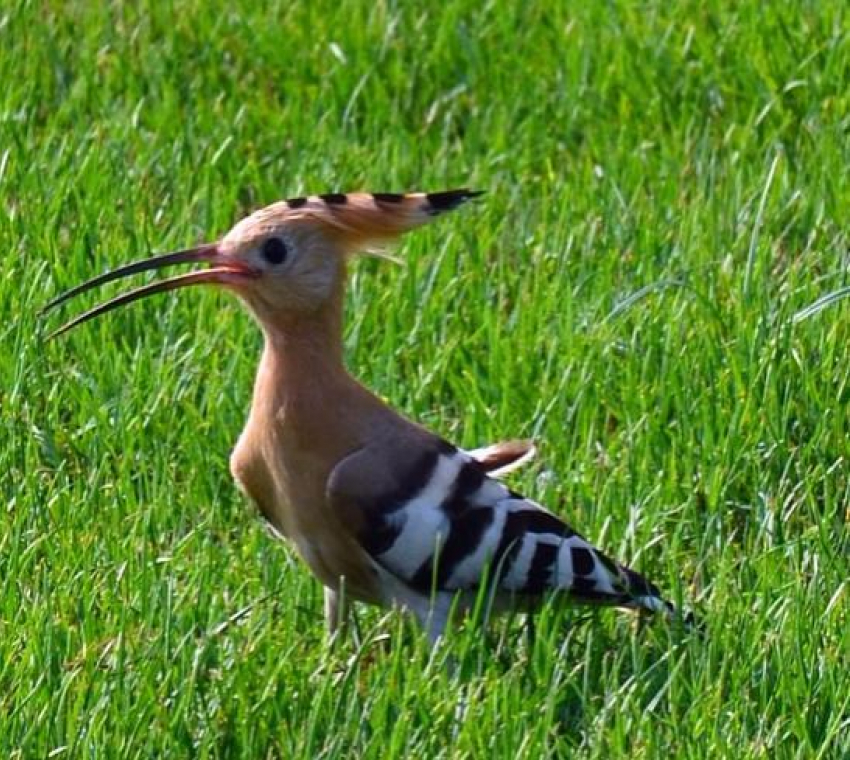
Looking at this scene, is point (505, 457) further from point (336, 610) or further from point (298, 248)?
point (298, 248)

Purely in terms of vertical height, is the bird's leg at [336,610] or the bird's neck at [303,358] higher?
the bird's neck at [303,358]

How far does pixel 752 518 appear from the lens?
459cm

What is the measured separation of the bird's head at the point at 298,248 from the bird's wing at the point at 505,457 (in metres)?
0.41

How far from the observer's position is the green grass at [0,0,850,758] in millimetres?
3854

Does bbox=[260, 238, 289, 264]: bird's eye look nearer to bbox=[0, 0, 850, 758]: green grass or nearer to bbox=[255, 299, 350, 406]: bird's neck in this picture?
bbox=[255, 299, 350, 406]: bird's neck

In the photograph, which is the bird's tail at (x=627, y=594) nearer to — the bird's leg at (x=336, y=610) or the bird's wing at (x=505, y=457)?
the bird's wing at (x=505, y=457)

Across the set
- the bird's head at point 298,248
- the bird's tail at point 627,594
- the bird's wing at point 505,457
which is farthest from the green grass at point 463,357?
the bird's head at point 298,248

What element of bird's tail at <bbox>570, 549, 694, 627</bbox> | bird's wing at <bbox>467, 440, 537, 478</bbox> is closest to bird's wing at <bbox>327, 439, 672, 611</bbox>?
bird's tail at <bbox>570, 549, 694, 627</bbox>

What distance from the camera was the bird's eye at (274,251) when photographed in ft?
13.7

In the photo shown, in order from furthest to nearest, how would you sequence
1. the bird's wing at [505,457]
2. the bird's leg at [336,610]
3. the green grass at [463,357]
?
the bird's wing at [505,457]
the bird's leg at [336,610]
the green grass at [463,357]

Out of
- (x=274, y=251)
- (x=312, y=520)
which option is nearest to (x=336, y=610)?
(x=312, y=520)

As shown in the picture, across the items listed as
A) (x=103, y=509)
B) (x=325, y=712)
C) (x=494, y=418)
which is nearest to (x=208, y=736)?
(x=325, y=712)

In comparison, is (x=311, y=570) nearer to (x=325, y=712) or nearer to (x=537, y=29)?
(x=325, y=712)

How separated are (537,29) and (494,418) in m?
2.18
